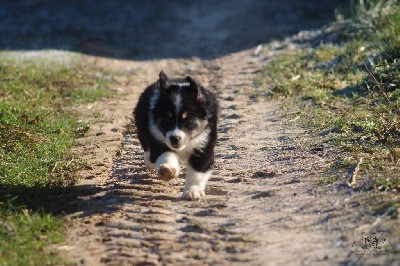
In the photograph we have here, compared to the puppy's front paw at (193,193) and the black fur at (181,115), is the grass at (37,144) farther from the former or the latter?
the puppy's front paw at (193,193)

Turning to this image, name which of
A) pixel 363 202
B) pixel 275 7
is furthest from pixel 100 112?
pixel 275 7

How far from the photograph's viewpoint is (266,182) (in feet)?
20.6

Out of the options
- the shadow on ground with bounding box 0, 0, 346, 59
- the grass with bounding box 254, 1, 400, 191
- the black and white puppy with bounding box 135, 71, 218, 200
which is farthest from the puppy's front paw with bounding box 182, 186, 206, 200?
the shadow on ground with bounding box 0, 0, 346, 59

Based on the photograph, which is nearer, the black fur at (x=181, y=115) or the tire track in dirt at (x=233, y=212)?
the tire track in dirt at (x=233, y=212)

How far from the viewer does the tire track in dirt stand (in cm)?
475

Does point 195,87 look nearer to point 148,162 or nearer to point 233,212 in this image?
Result: point 148,162

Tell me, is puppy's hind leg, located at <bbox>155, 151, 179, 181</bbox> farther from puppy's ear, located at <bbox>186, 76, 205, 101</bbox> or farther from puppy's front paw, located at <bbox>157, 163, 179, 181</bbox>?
puppy's ear, located at <bbox>186, 76, 205, 101</bbox>

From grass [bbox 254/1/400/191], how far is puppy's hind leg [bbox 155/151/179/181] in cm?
154

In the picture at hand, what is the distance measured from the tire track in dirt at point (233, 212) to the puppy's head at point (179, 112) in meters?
0.57

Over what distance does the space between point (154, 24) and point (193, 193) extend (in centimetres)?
1312

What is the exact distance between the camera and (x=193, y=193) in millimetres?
5973

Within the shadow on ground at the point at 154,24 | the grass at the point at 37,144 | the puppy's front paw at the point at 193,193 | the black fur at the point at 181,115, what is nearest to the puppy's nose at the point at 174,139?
the black fur at the point at 181,115

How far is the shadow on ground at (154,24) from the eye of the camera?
1549 centimetres

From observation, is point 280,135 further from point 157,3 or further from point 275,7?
point 157,3
